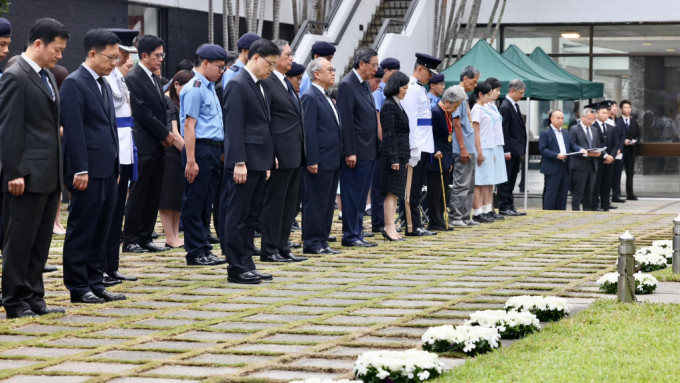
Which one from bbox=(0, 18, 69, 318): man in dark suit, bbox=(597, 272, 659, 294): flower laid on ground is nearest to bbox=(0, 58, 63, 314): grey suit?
bbox=(0, 18, 69, 318): man in dark suit

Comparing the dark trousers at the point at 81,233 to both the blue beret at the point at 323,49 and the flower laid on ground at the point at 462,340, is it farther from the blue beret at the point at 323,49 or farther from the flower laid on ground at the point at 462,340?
the blue beret at the point at 323,49

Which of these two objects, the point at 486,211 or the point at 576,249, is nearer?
the point at 576,249

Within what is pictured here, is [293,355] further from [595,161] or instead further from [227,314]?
[595,161]

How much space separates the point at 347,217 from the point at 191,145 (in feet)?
8.02

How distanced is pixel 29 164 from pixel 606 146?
1498cm

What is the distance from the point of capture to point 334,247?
513 inches

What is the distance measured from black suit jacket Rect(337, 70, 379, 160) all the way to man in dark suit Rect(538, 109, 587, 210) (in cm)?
607

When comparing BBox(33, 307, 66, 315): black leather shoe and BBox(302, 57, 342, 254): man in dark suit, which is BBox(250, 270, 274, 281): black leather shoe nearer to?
BBox(33, 307, 66, 315): black leather shoe

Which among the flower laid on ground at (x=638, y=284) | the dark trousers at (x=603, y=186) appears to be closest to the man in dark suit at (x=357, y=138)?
the flower laid on ground at (x=638, y=284)

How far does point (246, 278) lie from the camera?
9742 mm

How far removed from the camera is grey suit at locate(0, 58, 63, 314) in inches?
311

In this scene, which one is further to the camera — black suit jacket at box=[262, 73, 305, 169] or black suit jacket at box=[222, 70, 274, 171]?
black suit jacket at box=[262, 73, 305, 169]

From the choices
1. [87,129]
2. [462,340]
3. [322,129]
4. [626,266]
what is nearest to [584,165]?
[322,129]

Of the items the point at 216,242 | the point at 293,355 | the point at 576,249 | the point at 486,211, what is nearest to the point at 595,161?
the point at 486,211
